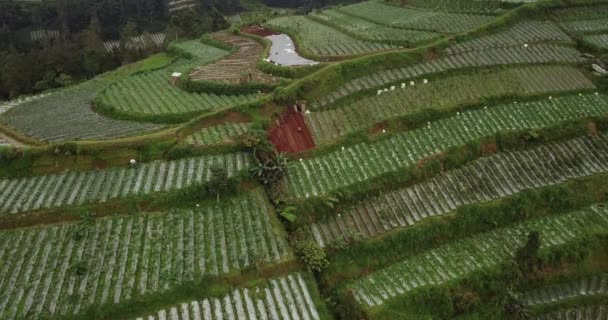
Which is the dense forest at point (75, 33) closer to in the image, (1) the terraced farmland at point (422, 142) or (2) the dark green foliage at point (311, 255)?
(1) the terraced farmland at point (422, 142)

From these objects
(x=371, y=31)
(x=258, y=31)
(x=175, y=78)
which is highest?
(x=371, y=31)

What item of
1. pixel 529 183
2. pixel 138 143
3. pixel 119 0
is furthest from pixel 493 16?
pixel 119 0

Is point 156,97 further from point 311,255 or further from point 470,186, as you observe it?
point 470,186

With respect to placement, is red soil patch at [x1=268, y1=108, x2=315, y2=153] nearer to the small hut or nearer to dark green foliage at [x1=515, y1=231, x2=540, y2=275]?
the small hut

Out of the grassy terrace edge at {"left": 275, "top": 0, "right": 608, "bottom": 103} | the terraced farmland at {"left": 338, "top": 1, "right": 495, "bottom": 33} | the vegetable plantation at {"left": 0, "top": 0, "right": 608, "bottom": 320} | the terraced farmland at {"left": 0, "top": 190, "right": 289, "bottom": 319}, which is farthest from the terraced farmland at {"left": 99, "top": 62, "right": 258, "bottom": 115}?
the terraced farmland at {"left": 338, "top": 1, "right": 495, "bottom": 33}

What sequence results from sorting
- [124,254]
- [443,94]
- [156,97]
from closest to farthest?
[124,254], [443,94], [156,97]

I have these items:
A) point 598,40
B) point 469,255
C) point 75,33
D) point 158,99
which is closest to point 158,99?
point 158,99
